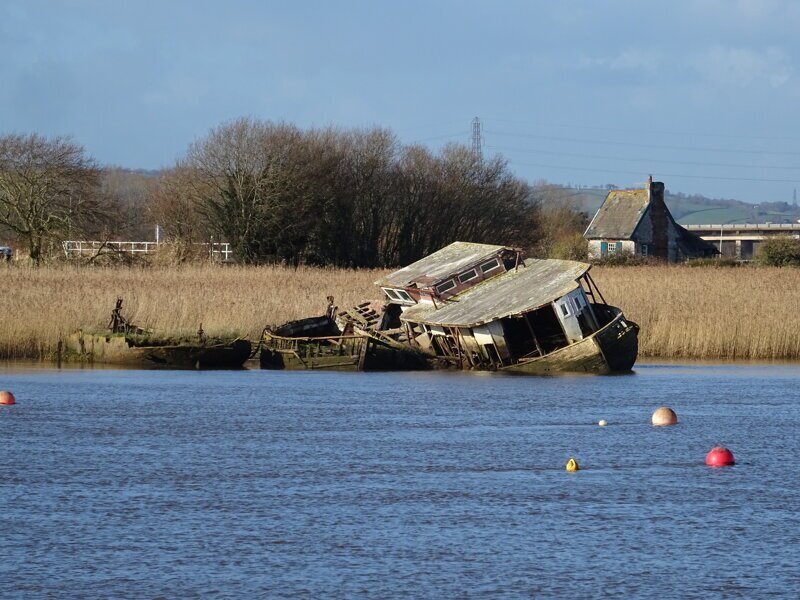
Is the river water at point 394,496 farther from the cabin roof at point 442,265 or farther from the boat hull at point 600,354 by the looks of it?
the cabin roof at point 442,265

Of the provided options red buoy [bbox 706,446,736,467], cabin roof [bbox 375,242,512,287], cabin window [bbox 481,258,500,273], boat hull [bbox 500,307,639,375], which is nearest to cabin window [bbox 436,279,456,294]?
cabin roof [bbox 375,242,512,287]

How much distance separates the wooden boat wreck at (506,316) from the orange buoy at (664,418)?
34.1 ft

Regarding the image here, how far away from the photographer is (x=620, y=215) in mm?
103000

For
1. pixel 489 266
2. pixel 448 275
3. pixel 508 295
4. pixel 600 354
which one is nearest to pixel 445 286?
pixel 448 275

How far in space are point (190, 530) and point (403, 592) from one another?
13.2 feet

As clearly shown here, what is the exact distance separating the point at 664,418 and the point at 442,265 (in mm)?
18139

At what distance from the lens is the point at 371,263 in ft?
272

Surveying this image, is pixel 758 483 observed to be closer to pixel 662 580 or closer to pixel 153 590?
pixel 662 580

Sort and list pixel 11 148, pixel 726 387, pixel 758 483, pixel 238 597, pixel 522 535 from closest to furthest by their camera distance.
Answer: pixel 238 597 < pixel 522 535 < pixel 758 483 < pixel 726 387 < pixel 11 148

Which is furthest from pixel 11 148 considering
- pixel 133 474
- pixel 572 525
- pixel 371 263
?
pixel 572 525

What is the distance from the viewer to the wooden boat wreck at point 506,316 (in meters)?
39.1

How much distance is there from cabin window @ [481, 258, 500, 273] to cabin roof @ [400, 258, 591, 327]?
23.9 inches

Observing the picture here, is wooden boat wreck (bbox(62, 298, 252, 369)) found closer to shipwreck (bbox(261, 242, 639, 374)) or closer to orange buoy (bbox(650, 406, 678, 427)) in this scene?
shipwreck (bbox(261, 242, 639, 374))

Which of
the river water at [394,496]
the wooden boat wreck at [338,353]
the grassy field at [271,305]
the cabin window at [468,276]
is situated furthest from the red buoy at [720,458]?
the cabin window at [468,276]
